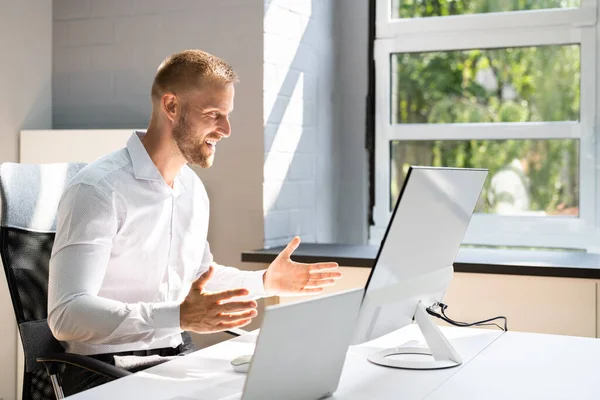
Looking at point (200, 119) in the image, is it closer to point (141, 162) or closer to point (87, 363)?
point (141, 162)

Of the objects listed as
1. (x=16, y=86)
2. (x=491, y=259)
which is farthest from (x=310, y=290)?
(x=16, y=86)

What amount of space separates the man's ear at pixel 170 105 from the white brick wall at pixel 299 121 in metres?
0.96

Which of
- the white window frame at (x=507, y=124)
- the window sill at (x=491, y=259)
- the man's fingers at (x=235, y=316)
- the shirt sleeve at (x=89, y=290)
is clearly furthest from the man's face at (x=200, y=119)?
the white window frame at (x=507, y=124)

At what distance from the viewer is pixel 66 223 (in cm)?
203

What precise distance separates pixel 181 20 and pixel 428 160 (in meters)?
1.24

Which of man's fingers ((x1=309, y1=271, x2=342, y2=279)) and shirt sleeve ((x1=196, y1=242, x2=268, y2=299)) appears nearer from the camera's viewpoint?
man's fingers ((x1=309, y1=271, x2=342, y2=279))

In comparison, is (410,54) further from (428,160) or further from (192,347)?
(192,347)

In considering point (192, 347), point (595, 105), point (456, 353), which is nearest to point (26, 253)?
point (192, 347)

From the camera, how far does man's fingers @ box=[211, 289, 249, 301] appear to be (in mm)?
1698

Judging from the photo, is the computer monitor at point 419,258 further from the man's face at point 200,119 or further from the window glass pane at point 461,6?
the window glass pane at point 461,6

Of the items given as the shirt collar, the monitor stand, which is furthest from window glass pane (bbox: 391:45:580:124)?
the monitor stand

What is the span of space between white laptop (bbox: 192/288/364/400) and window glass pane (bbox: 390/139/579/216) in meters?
2.16

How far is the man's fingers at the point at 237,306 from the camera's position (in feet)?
5.55

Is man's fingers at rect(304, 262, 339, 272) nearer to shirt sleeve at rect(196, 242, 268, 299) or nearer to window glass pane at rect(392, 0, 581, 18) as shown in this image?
shirt sleeve at rect(196, 242, 268, 299)
